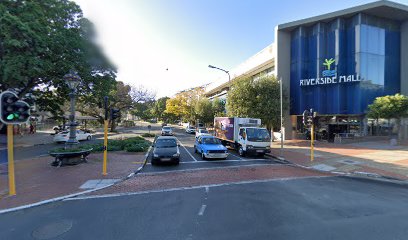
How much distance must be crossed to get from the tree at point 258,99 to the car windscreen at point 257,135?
25.0 feet

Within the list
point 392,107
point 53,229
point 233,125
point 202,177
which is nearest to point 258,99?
point 233,125

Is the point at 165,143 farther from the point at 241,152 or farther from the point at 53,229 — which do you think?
the point at 53,229

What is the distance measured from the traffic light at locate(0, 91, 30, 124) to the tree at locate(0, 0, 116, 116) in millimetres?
9451

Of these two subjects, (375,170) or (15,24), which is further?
(15,24)

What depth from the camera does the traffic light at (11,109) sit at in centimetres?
733

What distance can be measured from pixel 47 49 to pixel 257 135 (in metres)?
16.1

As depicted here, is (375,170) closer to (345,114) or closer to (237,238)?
(237,238)

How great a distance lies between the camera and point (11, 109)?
7.43 metres

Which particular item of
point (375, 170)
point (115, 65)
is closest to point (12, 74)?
point (115, 65)

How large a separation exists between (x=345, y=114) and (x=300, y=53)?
325 inches

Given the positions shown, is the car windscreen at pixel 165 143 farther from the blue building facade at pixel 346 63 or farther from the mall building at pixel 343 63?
the blue building facade at pixel 346 63

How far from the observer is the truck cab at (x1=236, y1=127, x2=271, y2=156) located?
1664 cm

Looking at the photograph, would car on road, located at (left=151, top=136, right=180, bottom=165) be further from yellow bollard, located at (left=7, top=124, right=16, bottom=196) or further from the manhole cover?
the manhole cover

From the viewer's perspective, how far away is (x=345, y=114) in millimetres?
25828
